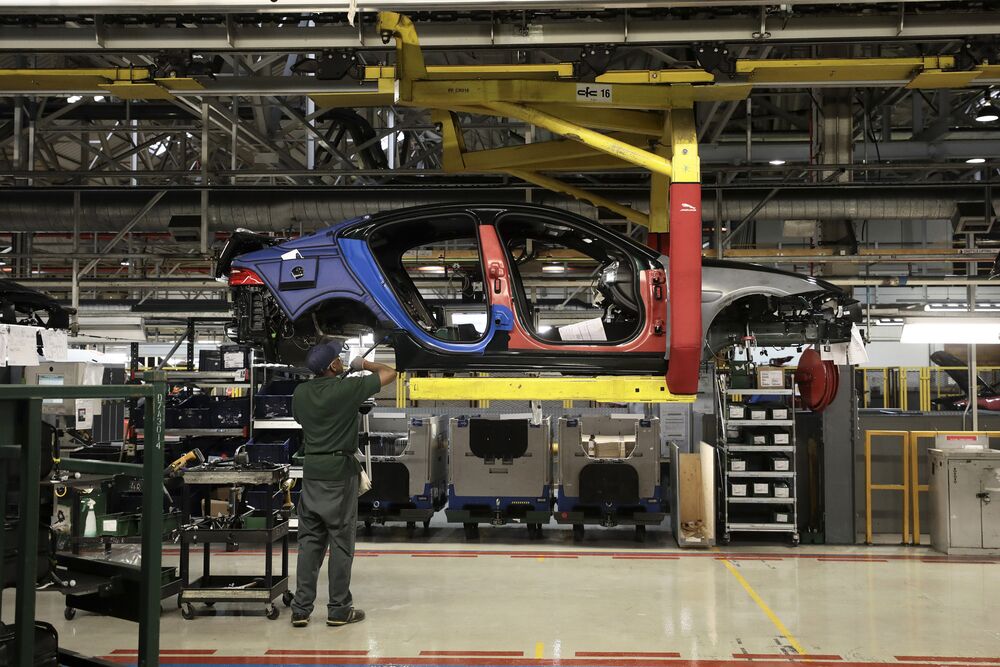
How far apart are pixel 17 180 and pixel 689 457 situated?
9057 mm

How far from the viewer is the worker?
5469 mm

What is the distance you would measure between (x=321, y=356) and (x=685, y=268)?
2549 mm

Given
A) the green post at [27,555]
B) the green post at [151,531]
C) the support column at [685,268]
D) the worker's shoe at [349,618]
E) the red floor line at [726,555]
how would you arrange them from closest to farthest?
1. the green post at [27,555]
2. the green post at [151,531]
3. the support column at [685,268]
4. the worker's shoe at [349,618]
5. the red floor line at [726,555]

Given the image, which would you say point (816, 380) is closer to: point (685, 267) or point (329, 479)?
point (685, 267)

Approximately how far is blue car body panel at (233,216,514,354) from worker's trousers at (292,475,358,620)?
1285 millimetres

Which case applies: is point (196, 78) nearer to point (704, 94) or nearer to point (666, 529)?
point (704, 94)

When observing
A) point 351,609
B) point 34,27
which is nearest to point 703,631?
point 351,609

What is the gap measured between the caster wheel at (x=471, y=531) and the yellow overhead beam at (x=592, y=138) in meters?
5.45

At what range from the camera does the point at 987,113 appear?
27.8ft

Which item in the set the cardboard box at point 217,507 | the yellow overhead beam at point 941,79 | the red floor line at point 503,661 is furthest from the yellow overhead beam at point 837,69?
the cardboard box at point 217,507

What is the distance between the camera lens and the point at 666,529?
962 centimetres

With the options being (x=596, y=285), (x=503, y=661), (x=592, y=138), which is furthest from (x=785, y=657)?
(x=592, y=138)

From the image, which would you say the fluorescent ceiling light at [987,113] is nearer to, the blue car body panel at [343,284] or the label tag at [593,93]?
the label tag at [593,93]

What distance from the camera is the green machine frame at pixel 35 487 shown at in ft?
8.06
